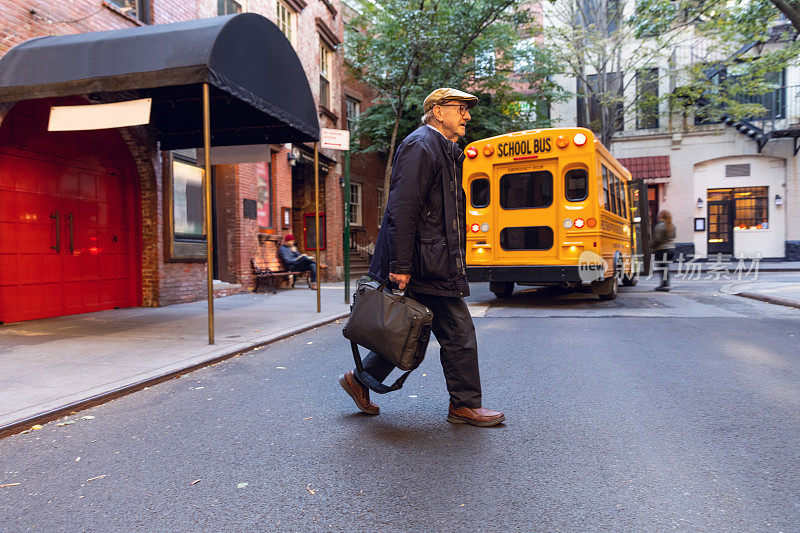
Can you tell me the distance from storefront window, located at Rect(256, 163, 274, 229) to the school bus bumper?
19.5 feet

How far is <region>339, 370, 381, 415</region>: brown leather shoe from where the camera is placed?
3.49 meters

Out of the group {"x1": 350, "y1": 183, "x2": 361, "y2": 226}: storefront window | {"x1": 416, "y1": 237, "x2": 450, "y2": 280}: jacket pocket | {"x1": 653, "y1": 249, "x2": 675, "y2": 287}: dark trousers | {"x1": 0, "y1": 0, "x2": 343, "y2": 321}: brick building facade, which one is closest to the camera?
{"x1": 416, "y1": 237, "x2": 450, "y2": 280}: jacket pocket

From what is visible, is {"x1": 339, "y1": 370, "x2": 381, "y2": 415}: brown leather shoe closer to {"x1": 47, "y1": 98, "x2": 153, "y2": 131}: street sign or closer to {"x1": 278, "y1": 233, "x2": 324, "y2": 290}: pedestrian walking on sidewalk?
{"x1": 47, "y1": 98, "x2": 153, "y2": 131}: street sign

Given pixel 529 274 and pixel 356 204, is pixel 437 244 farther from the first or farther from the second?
pixel 356 204

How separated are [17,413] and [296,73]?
6.02m

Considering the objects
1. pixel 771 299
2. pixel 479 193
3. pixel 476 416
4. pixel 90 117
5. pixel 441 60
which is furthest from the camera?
pixel 441 60

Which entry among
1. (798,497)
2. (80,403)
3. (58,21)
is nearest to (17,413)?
(80,403)

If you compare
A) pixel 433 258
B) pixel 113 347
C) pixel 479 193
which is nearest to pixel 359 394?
pixel 433 258

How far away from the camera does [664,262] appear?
11.8 m

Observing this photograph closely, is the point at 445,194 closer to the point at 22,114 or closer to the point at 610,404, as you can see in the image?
the point at 610,404

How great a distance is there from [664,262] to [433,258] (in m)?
10.5

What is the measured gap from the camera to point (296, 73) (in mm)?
7980

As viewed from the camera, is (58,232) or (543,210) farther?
(543,210)

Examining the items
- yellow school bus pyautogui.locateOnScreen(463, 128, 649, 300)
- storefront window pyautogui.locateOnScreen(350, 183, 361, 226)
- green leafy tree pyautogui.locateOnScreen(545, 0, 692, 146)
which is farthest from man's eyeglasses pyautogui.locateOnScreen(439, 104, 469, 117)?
storefront window pyautogui.locateOnScreen(350, 183, 361, 226)
